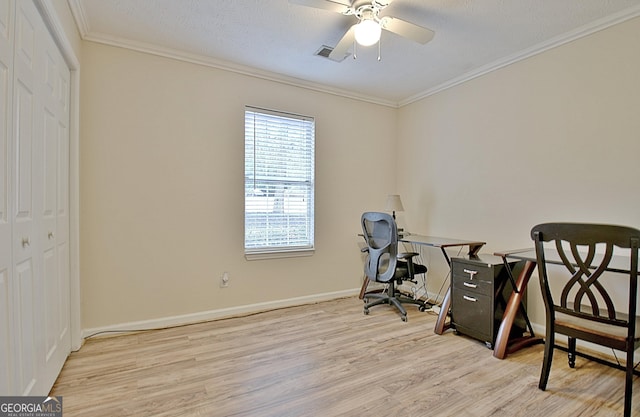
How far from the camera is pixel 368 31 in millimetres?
1928

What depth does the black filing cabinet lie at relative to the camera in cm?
246

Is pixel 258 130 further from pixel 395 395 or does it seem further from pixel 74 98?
pixel 395 395

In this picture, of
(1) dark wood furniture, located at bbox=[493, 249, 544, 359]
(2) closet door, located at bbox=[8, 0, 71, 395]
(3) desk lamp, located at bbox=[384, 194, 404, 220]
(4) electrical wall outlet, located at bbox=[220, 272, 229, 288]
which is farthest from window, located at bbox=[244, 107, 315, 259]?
(1) dark wood furniture, located at bbox=[493, 249, 544, 359]

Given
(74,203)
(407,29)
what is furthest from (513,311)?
(74,203)

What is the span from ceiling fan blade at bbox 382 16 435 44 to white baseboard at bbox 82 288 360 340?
2.73 meters

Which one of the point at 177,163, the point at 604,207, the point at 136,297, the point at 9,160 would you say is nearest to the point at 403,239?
the point at 604,207

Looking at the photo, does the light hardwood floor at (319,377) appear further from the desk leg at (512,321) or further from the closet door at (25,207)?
the closet door at (25,207)

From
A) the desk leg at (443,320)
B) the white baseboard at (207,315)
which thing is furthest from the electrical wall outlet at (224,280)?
the desk leg at (443,320)

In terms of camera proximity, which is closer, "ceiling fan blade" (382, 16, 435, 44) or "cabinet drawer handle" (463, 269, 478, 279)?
"ceiling fan blade" (382, 16, 435, 44)

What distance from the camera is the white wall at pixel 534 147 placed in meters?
2.28

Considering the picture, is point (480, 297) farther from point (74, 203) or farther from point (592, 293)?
point (74, 203)

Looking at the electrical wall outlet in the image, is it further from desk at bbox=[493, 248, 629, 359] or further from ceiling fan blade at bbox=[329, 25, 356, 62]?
desk at bbox=[493, 248, 629, 359]

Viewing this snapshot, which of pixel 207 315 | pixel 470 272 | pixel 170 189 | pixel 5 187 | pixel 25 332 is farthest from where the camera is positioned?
pixel 207 315

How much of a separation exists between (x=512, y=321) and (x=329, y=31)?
264 cm
